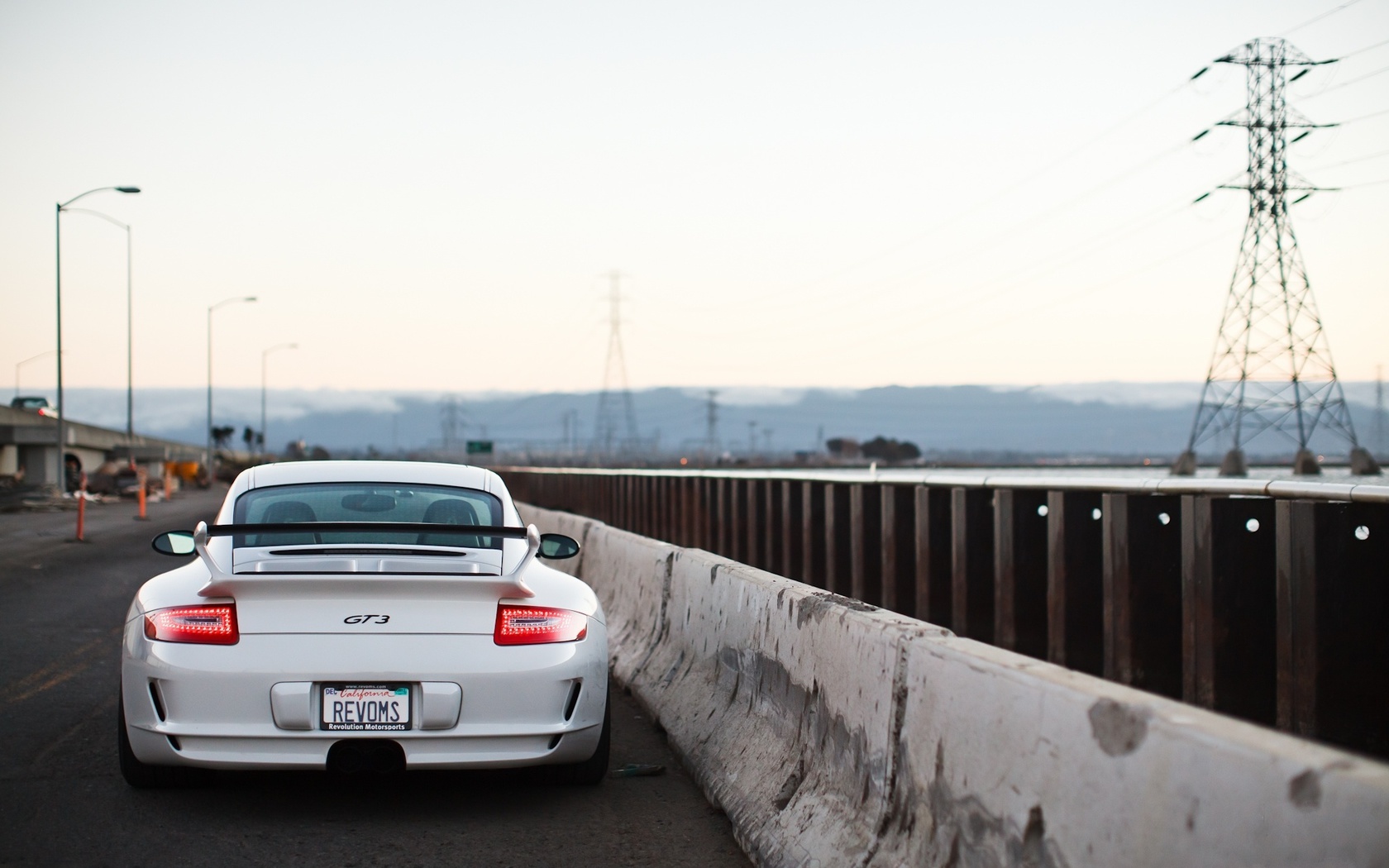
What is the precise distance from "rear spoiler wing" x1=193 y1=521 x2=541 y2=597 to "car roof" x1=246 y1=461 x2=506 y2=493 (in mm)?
613

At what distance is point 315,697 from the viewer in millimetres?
5309

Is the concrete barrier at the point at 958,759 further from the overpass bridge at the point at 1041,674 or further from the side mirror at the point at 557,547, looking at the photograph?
the side mirror at the point at 557,547

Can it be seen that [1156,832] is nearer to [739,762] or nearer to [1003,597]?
[739,762]

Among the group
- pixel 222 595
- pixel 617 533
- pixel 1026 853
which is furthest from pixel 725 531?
pixel 1026 853

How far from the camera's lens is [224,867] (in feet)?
16.0

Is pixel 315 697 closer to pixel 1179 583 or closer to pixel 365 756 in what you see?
pixel 365 756

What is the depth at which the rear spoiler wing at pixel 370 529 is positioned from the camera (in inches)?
226

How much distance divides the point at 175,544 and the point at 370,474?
114cm

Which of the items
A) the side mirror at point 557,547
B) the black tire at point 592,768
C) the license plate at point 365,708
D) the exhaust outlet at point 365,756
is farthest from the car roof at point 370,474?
the exhaust outlet at point 365,756

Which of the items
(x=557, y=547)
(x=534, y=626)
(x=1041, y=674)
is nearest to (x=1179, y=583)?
(x=557, y=547)

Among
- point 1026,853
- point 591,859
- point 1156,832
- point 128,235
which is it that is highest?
point 128,235

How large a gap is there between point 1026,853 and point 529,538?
11.6 ft

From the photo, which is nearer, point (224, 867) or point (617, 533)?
point (224, 867)

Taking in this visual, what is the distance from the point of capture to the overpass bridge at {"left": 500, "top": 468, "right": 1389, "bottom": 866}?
9.00 feet
